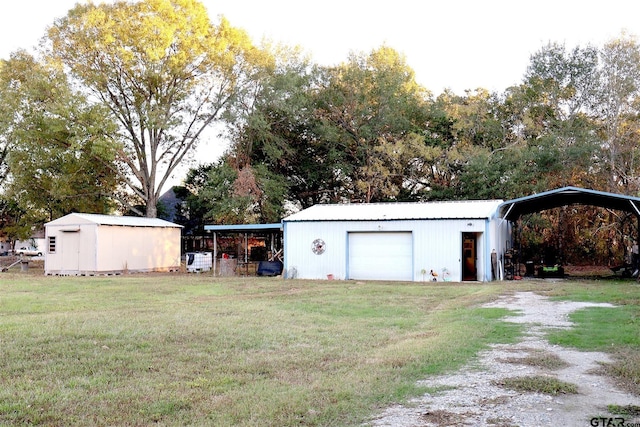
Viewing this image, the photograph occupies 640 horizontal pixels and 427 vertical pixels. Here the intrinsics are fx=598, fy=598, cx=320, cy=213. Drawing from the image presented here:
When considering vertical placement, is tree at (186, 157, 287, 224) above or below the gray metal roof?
above

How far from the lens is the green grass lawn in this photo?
495 cm

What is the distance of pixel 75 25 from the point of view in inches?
1243

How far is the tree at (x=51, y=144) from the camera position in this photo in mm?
30578

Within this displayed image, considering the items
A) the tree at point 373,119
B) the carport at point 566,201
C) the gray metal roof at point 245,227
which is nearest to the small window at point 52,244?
the gray metal roof at point 245,227

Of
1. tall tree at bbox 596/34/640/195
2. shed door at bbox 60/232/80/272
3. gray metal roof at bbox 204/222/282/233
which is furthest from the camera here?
tall tree at bbox 596/34/640/195

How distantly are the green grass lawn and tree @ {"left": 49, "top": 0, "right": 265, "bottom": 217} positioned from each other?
2065cm

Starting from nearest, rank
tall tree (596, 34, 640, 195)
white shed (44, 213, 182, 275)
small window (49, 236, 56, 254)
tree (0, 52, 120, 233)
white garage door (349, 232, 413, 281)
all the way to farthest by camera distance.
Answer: white garage door (349, 232, 413, 281)
white shed (44, 213, 182, 275)
small window (49, 236, 56, 254)
tall tree (596, 34, 640, 195)
tree (0, 52, 120, 233)

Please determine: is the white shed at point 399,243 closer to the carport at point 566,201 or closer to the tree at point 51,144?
the carport at point 566,201

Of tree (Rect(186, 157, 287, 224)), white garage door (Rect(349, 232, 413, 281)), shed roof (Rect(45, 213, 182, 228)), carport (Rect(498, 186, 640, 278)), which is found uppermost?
tree (Rect(186, 157, 287, 224))

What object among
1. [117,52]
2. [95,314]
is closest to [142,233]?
[117,52]

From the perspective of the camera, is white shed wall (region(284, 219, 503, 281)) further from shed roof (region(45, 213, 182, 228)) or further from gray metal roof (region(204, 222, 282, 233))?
shed roof (region(45, 213, 182, 228))

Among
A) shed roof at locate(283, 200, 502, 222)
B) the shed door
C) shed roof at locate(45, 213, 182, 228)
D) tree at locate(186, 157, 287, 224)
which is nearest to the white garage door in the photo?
shed roof at locate(283, 200, 502, 222)

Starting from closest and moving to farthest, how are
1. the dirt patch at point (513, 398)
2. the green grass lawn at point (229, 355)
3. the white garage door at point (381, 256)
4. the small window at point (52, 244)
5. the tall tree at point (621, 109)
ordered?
the dirt patch at point (513, 398) → the green grass lawn at point (229, 355) → the white garage door at point (381, 256) → the small window at point (52, 244) → the tall tree at point (621, 109)

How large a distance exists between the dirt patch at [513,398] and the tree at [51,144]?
27560mm
